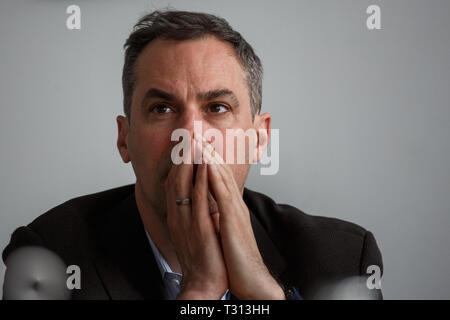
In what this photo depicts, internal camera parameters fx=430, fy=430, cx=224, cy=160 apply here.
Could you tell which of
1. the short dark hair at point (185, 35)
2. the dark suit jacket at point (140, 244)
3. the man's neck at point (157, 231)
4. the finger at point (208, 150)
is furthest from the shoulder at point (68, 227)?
the finger at point (208, 150)

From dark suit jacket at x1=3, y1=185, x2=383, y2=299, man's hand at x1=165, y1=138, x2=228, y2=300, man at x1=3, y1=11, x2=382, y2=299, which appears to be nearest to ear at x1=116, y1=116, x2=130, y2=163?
man at x1=3, y1=11, x2=382, y2=299

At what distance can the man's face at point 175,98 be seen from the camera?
1066mm

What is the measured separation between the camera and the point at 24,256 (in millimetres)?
1176

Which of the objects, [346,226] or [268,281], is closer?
[268,281]

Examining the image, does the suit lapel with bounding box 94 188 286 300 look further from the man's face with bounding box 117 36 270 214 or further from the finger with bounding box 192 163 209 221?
the finger with bounding box 192 163 209 221

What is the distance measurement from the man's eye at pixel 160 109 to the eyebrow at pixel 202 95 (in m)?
0.03

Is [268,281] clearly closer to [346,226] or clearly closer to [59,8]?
[346,226]

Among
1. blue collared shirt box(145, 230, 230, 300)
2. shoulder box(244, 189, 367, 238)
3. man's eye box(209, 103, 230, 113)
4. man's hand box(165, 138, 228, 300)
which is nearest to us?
man's hand box(165, 138, 228, 300)

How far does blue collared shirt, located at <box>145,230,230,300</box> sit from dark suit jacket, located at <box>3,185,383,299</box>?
0.15 ft

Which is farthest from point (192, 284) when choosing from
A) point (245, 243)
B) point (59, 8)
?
point (59, 8)

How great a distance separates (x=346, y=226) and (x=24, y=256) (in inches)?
37.6

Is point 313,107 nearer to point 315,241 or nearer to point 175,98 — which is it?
point 315,241

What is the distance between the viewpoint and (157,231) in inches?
47.9

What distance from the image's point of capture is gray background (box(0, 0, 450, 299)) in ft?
4.55
